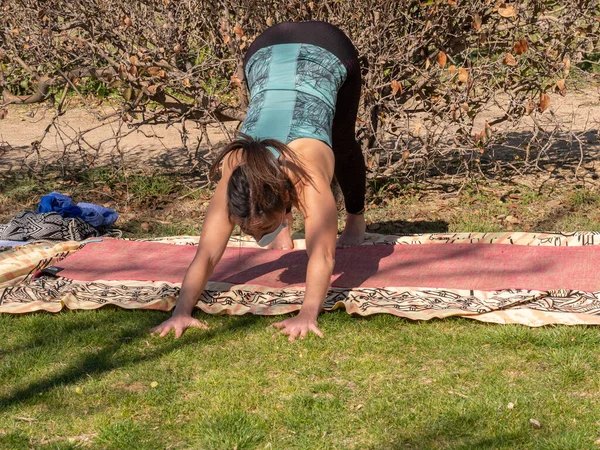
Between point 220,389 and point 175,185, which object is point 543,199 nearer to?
point 175,185

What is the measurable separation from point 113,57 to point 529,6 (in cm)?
327

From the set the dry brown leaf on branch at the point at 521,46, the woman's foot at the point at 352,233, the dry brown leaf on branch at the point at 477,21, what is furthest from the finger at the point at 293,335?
the dry brown leaf on branch at the point at 477,21

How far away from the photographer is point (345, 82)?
4.68 m

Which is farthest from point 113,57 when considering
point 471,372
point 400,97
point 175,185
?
point 471,372

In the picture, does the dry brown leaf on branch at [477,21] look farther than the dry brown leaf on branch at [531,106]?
No

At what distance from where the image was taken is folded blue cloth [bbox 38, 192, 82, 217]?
604 centimetres

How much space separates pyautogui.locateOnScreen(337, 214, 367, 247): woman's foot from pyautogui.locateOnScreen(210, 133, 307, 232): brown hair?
1.76 meters

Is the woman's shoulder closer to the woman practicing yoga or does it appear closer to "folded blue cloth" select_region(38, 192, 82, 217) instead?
the woman practicing yoga

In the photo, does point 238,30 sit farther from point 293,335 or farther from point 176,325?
point 293,335

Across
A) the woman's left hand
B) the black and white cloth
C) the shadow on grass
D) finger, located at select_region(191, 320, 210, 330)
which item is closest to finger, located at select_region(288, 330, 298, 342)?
the woman's left hand

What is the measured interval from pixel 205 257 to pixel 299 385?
82 cm

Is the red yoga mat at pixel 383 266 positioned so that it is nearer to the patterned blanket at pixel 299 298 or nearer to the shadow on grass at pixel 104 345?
the patterned blanket at pixel 299 298

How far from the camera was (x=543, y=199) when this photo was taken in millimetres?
6773

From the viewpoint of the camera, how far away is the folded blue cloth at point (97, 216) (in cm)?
609
